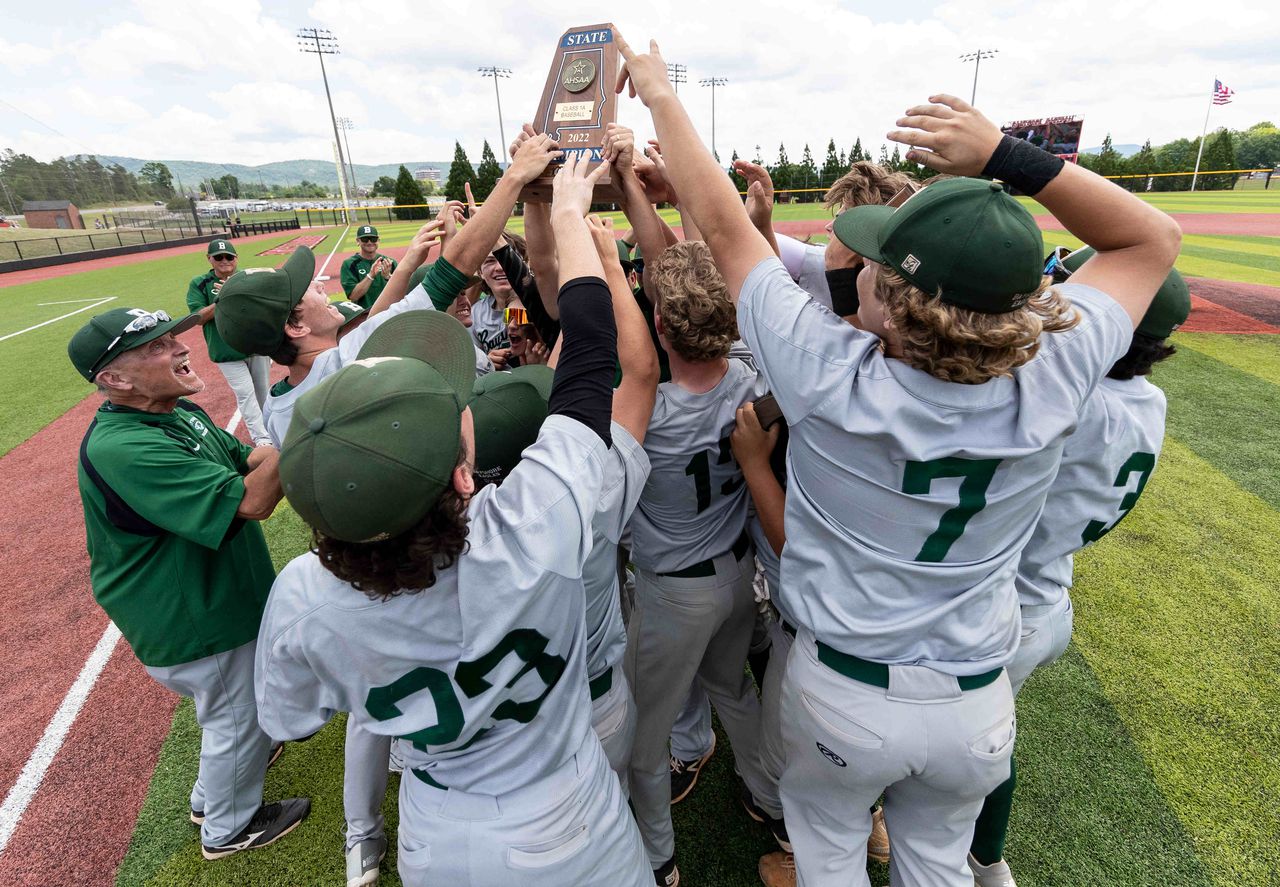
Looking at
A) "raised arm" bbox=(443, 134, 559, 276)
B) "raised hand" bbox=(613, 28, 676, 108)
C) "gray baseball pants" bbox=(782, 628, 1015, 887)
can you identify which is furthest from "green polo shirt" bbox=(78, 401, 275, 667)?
"gray baseball pants" bbox=(782, 628, 1015, 887)

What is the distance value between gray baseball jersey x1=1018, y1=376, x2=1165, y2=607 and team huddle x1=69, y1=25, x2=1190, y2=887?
0.01m

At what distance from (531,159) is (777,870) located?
9.79 ft

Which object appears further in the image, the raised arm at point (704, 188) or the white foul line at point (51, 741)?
the white foul line at point (51, 741)

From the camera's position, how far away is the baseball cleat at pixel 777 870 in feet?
8.52

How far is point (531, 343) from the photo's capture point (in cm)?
378

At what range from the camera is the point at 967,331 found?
1357mm

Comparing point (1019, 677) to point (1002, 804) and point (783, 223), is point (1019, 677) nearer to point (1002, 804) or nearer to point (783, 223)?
point (1002, 804)

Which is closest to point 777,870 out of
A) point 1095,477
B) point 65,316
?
point 1095,477

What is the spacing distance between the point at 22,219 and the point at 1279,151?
411ft

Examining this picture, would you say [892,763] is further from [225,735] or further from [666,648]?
[225,735]

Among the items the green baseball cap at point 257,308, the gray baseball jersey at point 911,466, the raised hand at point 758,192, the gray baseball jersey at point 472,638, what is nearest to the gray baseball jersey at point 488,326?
the green baseball cap at point 257,308

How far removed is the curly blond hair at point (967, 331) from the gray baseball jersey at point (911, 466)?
52 mm

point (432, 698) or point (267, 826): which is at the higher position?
point (432, 698)

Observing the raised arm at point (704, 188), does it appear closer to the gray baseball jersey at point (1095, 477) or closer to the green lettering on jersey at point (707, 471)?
the green lettering on jersey at point (707, 471)
